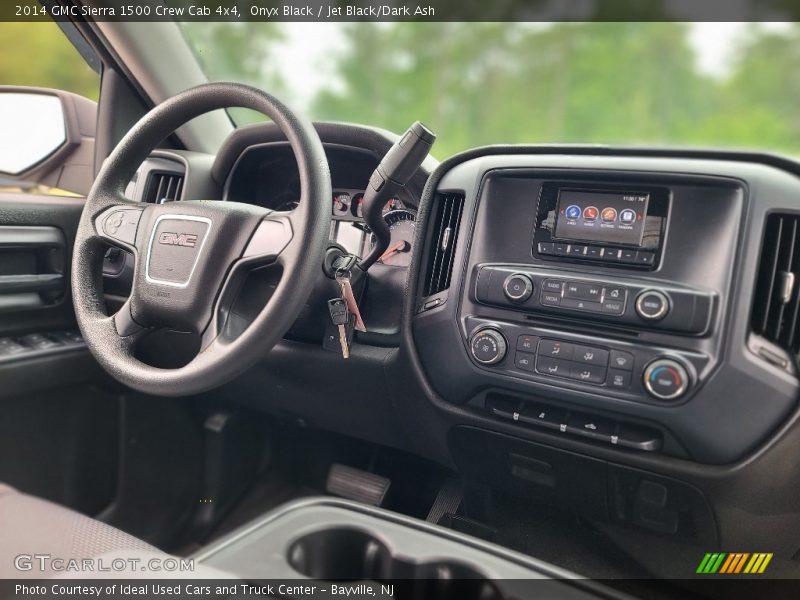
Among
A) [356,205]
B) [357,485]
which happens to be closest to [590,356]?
[356,205]

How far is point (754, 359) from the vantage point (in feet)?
3.69

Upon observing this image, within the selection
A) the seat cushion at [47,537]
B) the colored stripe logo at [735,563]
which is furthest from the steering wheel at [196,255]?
the colored stripe logo at [735,563]

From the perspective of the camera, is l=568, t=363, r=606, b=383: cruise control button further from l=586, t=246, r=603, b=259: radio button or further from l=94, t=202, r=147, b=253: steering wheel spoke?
l=94, t=202, r=147, b=253: steering wheel spoke

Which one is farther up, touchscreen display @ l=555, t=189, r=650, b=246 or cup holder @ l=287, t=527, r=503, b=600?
touchscreen display @ l=555, t=189, r=650, b=246

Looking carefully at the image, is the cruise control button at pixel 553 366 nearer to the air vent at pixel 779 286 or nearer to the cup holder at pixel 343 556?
the air vent at pixel 779 286

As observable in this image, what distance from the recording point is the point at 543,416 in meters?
1.31

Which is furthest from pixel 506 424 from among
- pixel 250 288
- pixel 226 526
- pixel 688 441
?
pixel 226 526

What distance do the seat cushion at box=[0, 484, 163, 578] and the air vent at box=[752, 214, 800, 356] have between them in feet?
A: 3.34

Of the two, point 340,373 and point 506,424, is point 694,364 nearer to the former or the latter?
point 506,424

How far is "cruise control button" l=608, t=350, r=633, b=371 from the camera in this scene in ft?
3.95

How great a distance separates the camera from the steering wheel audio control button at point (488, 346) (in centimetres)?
132

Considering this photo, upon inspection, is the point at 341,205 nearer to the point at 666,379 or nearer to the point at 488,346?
the point at 488,346

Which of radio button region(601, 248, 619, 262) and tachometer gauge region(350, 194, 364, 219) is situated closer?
radio button region(601, 248, 619, 262)

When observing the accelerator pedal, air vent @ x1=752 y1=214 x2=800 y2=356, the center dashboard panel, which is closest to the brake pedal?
the accelerator pedal
